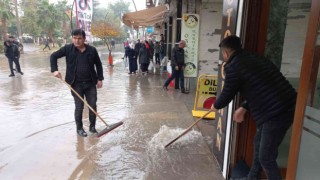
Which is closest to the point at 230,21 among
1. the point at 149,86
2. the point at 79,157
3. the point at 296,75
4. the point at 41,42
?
the point at 296,75

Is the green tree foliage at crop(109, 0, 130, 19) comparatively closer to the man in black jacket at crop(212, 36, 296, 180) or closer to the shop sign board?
the shop sign board

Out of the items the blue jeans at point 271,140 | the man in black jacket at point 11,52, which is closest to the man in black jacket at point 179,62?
the blue jeans at point 271,140

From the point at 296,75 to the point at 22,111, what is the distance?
5702 millimetres

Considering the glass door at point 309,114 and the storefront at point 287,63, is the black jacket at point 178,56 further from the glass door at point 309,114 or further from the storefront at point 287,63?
the glass door at point 309,114

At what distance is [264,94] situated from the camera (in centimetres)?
250

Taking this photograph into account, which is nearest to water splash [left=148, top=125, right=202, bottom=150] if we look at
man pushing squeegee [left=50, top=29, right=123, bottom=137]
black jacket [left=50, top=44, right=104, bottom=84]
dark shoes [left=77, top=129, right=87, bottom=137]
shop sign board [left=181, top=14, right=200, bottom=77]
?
man pushing squeegee [left=50, top=29, right=123, bottom=137]

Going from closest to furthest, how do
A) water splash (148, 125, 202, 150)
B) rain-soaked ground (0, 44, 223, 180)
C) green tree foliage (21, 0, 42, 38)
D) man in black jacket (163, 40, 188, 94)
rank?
1. rain-soaked ground (0, 44, 223, 180)
2. water splash (148, 125, 202, 150)
3. man in black jacket (163, 40, 188, 94)
4. green tree foliage (21, 0, 42, 38)

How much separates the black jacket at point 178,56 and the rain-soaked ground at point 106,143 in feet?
3.26

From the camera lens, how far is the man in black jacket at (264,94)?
2.48 metres

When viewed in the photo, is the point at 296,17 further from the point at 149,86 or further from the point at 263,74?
the point at 149,86

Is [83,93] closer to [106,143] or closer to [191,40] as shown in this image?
[106,143]

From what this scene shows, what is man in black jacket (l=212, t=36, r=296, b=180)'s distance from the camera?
248 centimetres

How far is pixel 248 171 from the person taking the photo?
124 inches

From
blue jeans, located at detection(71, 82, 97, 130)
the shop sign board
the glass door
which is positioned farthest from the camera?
the shop sign board
